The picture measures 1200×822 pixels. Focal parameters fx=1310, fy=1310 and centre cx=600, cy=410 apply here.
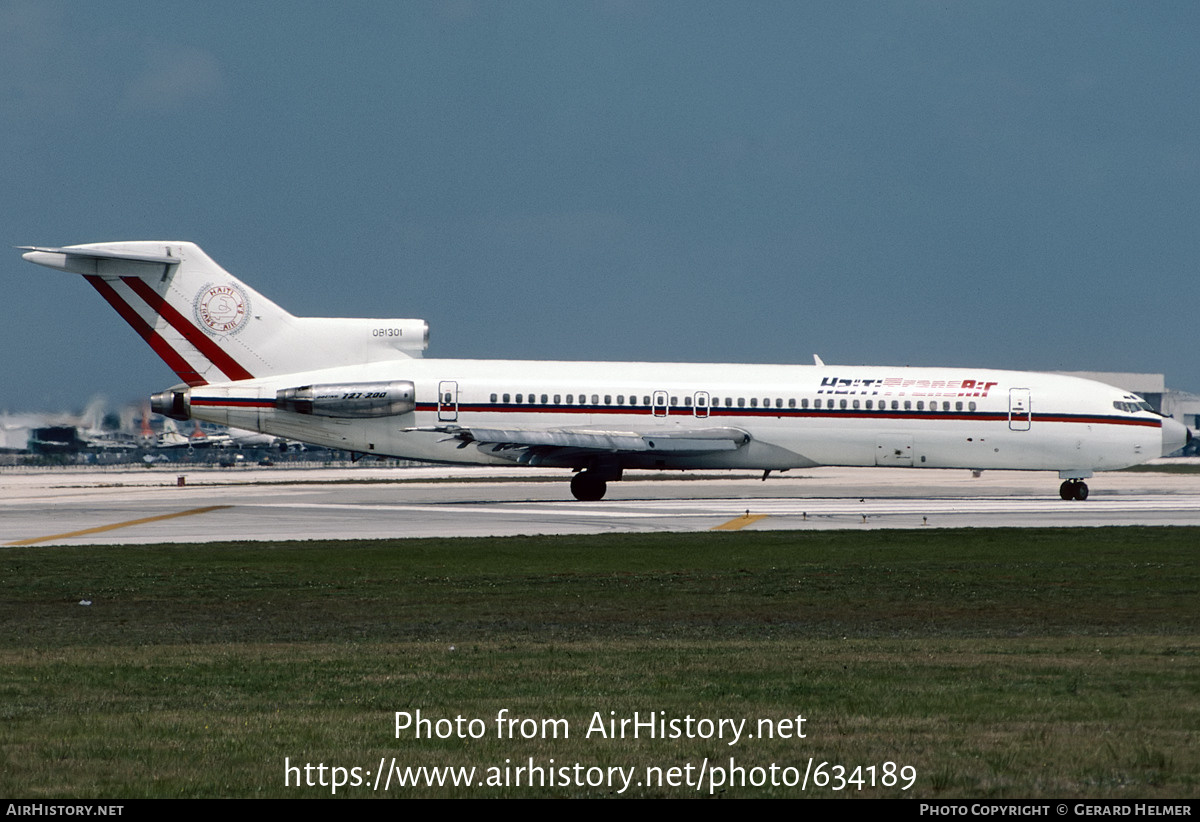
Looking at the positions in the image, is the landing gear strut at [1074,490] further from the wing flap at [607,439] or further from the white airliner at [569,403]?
the wing flap at [607,439]

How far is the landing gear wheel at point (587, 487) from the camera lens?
38.9m

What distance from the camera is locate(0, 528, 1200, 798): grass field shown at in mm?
7410

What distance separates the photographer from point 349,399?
3750cm

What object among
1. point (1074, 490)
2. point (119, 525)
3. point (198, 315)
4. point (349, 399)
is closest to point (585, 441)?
point (349, 399)

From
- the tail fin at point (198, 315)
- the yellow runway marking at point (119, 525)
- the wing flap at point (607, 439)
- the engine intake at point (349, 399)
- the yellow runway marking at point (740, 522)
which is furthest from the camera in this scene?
the tail fin at point (198, 315)

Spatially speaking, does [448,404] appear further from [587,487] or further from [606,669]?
[606,669]

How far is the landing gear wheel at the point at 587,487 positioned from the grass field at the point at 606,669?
16385 mm

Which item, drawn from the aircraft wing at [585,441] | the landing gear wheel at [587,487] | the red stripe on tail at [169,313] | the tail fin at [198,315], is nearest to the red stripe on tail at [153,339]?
the tail fin at [198,315]

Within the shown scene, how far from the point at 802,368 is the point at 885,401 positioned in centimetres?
271

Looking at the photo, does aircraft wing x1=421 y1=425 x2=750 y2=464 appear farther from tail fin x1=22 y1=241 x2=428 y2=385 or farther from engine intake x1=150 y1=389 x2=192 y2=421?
engine intake x1=150 y1=389 x2=192 y2=421

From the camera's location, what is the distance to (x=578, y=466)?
125 ft

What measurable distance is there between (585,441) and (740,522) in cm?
752

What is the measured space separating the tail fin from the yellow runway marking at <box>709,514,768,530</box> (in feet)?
46.7

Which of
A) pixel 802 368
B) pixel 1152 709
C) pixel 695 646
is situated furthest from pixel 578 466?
pixel 1152 709
